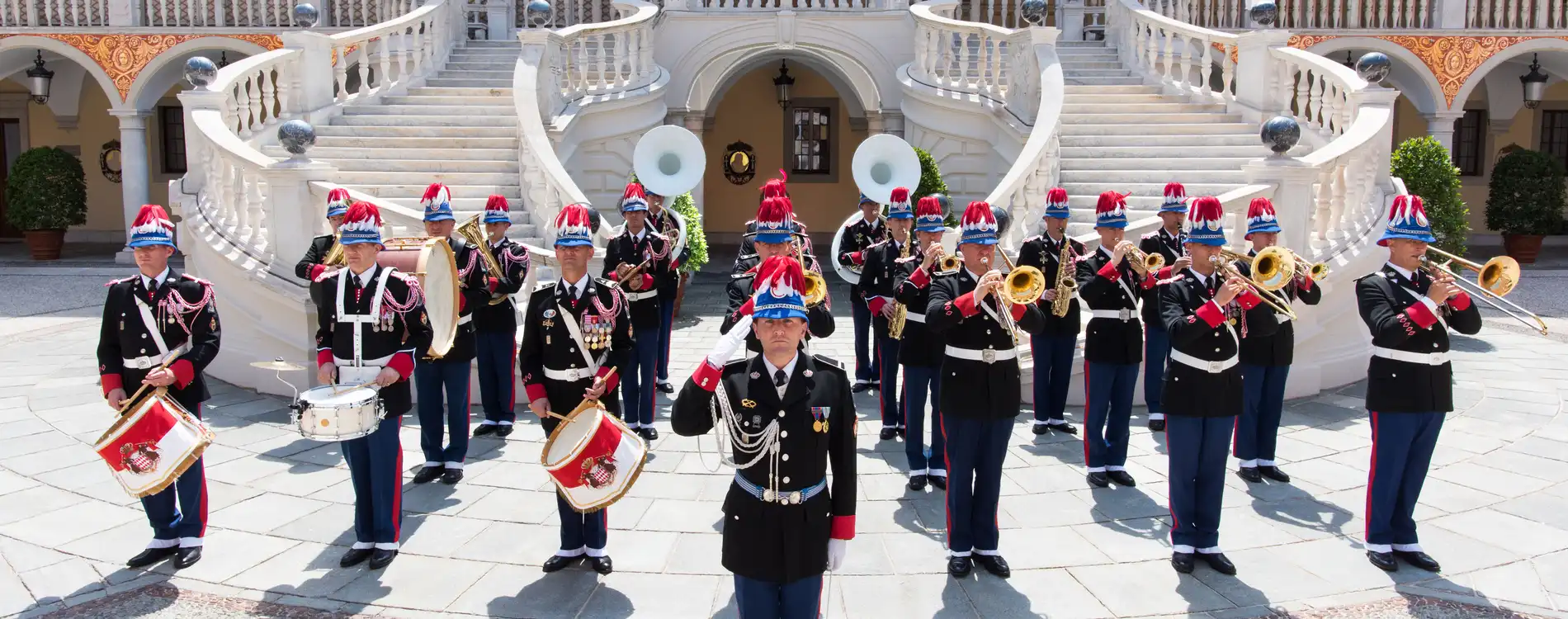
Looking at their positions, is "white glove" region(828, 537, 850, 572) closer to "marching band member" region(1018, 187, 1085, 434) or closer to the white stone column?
"marching band member" region(1018, 187, 1085, 434)

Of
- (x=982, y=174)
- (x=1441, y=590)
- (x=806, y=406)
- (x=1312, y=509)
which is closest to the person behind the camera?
(x=806, y=406)

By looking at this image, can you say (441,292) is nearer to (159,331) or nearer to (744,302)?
(159,331)

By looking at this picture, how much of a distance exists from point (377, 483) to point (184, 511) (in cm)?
108

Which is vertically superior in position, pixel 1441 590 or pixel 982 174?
pixel 982 174

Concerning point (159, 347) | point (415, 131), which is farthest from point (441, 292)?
point (415, 131)

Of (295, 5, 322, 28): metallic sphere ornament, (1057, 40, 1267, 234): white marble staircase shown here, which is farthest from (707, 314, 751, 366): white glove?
Answer: (295, 5, 322, 28): metallic sphere ornament

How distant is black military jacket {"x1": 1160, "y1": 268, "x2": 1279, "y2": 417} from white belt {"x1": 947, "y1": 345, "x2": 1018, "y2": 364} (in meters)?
0.91

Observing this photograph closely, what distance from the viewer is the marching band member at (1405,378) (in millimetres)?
5746

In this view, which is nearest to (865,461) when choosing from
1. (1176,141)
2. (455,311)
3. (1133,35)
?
(455,311)

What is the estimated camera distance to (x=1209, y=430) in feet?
19.1

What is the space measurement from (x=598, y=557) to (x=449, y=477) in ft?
6.78

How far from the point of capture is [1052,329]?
8.23 m

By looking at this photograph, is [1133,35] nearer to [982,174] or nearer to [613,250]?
[982,174]

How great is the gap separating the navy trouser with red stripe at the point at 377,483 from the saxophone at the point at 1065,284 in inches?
166
